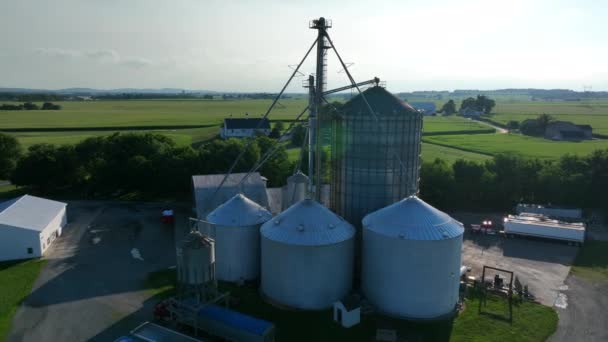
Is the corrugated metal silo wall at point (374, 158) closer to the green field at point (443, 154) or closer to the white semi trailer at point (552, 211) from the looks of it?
the white semi trailer at point (552, 211)

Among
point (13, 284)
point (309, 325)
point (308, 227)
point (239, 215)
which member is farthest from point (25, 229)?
point (309, 325)

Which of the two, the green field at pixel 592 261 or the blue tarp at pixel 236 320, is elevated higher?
the blue tarp at pixel 236 320

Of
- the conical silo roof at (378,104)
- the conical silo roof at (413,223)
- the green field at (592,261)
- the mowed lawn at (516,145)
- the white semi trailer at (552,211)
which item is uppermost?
the conical silo roof at (378,104)

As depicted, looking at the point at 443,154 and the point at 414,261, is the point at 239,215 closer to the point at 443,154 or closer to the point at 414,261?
the point at 414,261

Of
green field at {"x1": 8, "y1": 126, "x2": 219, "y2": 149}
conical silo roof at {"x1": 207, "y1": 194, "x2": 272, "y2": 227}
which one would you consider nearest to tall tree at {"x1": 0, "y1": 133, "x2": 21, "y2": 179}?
green field at {"x1": 8, "y1": 126, "x2": 219, "y2": 149}

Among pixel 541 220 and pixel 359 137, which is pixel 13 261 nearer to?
pixel 359 137

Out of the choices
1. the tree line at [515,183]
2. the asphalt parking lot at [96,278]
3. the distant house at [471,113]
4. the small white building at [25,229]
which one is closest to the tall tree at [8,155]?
the asphalt parking lot at [96,278]

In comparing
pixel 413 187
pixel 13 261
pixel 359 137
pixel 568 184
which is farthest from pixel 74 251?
pixel 568 184
